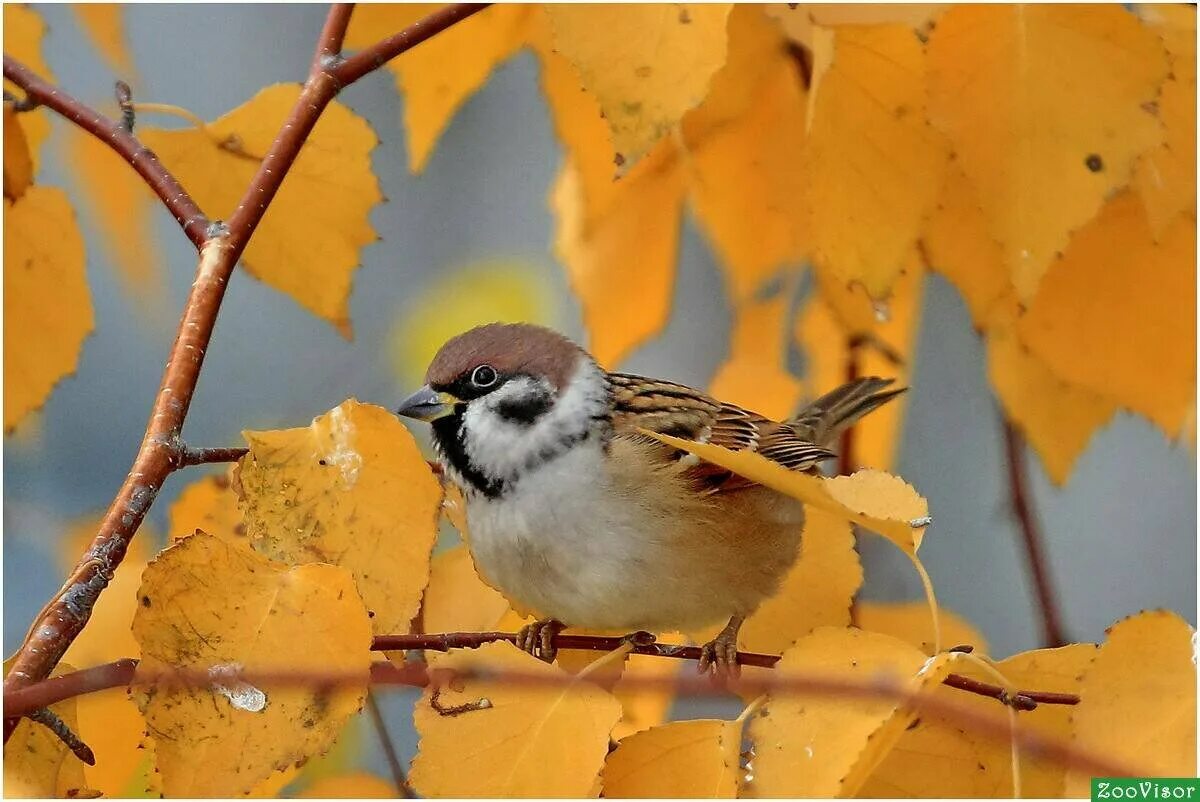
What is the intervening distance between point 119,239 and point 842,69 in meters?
0.77

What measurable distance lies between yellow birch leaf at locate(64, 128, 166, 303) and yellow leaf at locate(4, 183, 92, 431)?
29cm

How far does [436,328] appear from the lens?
2.12 m

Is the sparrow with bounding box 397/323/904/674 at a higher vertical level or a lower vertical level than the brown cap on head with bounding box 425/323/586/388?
lower

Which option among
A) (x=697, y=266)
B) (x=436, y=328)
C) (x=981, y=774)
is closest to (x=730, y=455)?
(x=981, y=774)

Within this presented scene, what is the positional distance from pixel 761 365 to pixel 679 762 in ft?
1.91

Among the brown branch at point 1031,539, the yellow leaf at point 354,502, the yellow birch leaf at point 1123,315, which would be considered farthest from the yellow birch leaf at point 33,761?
the brown branch at point 1031,539

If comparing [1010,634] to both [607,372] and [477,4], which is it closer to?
[607,372]

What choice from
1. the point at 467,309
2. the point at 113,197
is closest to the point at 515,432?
the point at 113,197

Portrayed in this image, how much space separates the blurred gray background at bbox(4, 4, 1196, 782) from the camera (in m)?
3.06

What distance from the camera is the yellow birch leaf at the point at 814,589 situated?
0.93 metres

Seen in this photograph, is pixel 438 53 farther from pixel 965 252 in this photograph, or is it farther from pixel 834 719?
pixel 834 719

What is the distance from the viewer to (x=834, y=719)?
2.00ft

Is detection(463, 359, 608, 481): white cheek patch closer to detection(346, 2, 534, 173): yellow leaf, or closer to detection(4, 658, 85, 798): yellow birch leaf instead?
detection(346, 2, 534, 173): yellow leaf

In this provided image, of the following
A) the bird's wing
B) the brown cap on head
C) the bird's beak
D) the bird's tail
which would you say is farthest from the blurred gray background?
the bird's beak
